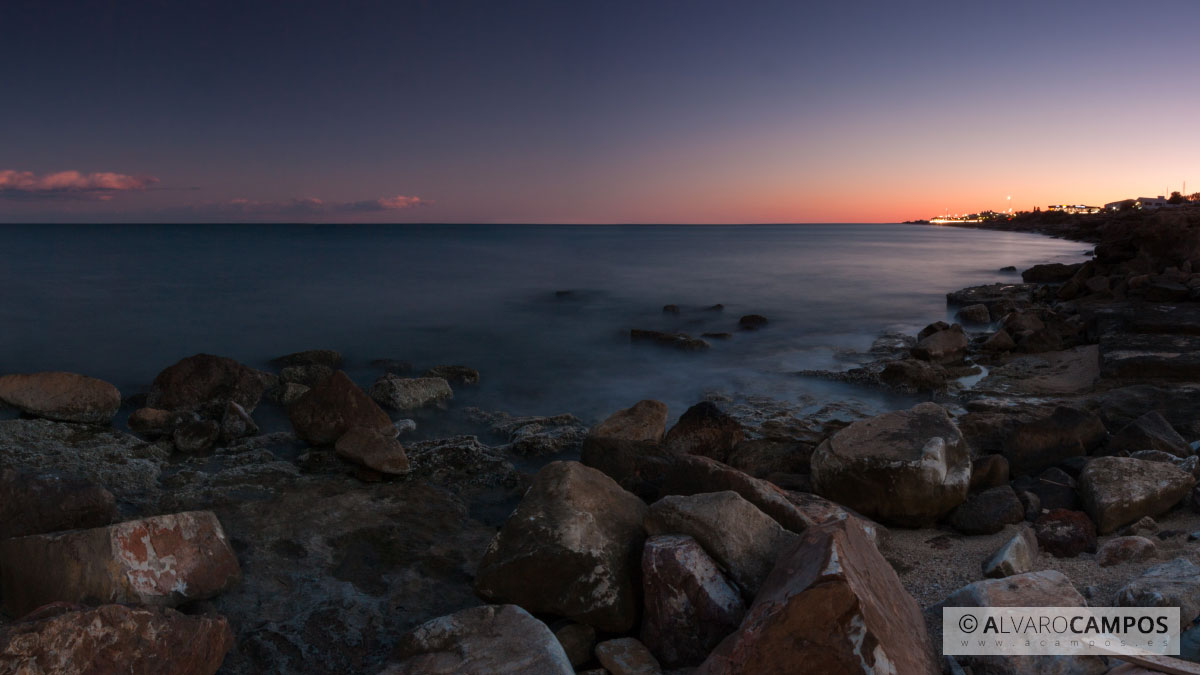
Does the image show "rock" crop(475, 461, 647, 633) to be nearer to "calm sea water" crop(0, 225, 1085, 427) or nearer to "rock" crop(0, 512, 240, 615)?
"rock" crop(0, 512, 240, 615)

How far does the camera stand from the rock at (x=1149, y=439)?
5.54 meters

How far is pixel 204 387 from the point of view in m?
9.21

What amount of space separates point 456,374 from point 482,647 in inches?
328

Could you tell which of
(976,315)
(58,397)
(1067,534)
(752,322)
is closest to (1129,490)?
(1067,534)

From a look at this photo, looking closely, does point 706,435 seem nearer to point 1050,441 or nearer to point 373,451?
point 1050,441

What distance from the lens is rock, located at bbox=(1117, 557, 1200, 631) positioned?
2996 mm

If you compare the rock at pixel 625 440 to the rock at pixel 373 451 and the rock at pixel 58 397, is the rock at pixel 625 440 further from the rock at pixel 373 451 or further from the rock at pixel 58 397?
the rock at pixel 58 397

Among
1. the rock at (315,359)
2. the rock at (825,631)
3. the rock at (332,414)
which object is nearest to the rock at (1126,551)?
the rock at (825,631)

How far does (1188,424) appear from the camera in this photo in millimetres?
6602

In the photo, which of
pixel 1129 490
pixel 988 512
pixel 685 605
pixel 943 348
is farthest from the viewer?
pixel 943 348

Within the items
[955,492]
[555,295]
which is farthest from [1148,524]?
[555,295]

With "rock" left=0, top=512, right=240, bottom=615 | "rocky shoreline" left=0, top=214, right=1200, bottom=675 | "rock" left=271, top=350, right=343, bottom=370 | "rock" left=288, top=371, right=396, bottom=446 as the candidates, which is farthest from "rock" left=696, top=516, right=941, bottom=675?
"rock" left=271, top=350, right=343, bottom=370

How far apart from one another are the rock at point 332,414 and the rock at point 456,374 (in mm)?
3122

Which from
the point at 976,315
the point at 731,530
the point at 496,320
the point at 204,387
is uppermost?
the point at 731,530
